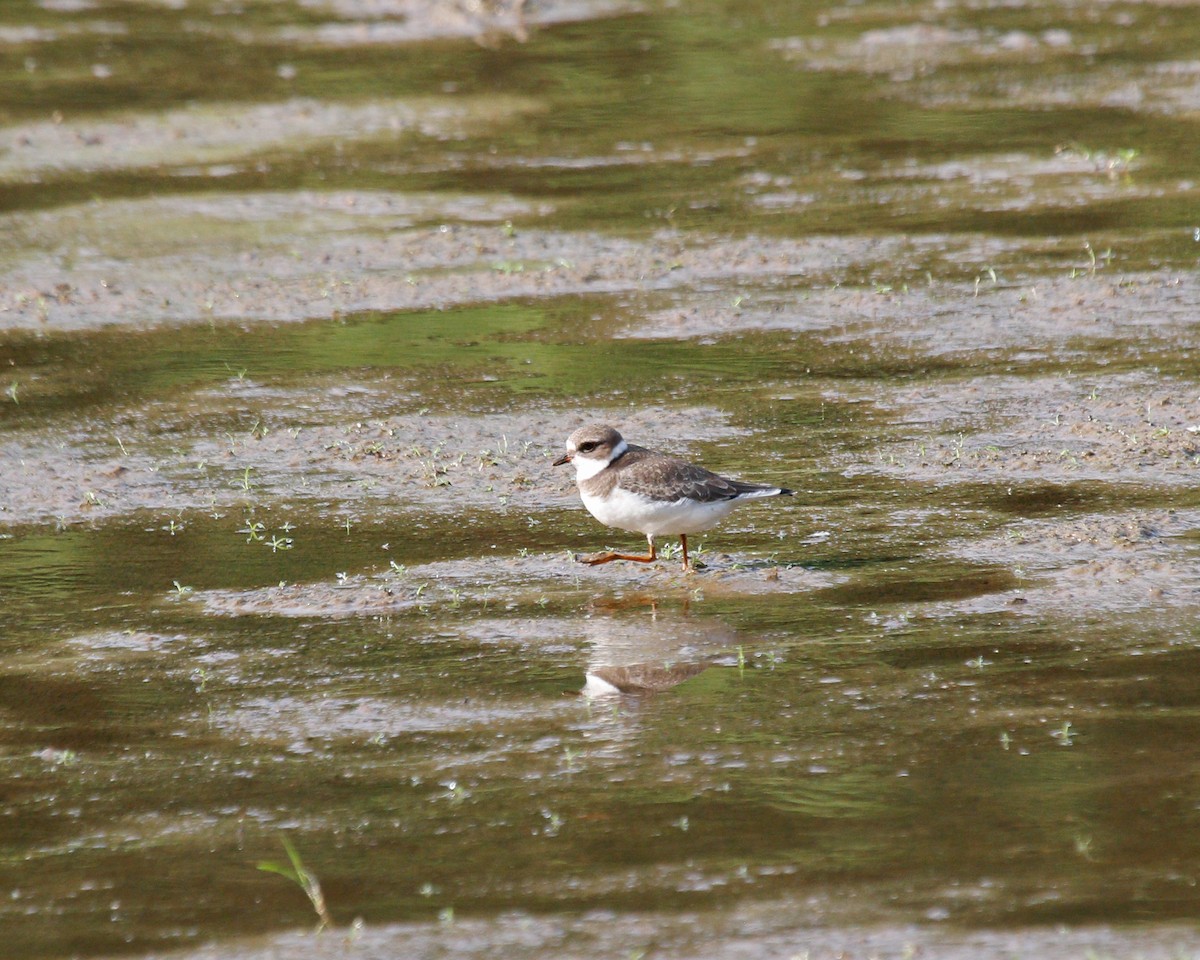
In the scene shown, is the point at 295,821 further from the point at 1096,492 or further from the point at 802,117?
the point at 802,117

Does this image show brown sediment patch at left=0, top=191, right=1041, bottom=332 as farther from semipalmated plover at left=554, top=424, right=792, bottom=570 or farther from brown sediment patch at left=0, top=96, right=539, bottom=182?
semipalmated plover at left=554, top=424, right=792, bottom=570

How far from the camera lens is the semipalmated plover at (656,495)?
24.9 ft

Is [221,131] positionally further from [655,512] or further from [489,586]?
[655,512]

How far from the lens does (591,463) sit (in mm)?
8055

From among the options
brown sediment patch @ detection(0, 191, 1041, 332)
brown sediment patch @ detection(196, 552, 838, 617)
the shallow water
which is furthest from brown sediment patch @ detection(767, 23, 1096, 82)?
brown sediment patch @ detection(196, 552, 838, 617)

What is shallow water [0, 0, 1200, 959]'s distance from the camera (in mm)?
5250

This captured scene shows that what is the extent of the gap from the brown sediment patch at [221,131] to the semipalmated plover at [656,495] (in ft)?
30.0

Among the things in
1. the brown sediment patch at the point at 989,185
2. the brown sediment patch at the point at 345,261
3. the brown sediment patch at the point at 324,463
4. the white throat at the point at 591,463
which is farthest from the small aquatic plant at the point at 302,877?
the brown sediment patch at the point at 989,185

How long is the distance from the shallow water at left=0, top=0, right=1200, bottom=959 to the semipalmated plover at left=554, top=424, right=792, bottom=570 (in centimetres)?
28

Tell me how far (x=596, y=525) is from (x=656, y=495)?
109 centimetres

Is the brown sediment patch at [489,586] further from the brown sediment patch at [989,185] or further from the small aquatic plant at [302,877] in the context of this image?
the brown sediment patch at [989,185]

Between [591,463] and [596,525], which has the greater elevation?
[591,463]

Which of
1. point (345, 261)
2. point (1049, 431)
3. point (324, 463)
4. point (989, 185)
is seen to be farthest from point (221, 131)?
point (1049, 431)

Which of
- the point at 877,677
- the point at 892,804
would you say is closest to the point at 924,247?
the point at 877,677
